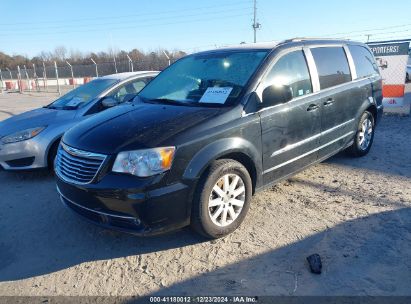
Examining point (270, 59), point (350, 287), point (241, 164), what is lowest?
point (350, 287)

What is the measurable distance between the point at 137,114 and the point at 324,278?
2.29 metres

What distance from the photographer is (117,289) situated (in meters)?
2.76

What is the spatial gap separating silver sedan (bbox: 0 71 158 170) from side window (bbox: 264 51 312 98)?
75.0 inches

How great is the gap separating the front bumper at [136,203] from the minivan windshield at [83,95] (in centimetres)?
302

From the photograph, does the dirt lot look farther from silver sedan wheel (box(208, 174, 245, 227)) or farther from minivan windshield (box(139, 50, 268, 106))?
minivan windshield (box(139, 50, 268, 106))

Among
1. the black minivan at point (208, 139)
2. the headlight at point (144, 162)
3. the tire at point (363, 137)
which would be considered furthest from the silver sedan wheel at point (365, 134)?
the headlight at point (144, 162)

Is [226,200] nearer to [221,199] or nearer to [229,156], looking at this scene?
[221,199]

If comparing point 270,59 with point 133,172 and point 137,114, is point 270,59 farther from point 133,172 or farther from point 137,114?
point 133,172

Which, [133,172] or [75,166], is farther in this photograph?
[75,166]

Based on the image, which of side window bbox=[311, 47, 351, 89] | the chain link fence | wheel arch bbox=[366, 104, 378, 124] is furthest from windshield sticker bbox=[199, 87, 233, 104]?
the chain link fence

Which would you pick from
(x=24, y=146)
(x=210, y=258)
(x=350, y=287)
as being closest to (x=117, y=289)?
(x=210, y=258)

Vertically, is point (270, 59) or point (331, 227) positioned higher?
point (270, 59)

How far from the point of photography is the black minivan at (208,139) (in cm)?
293

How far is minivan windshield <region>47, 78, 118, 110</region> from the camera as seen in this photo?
580 centimetres
